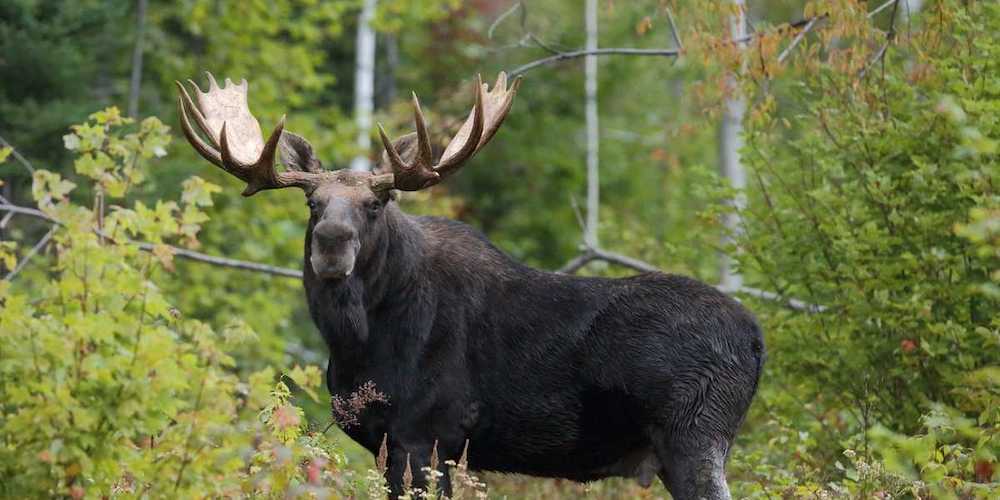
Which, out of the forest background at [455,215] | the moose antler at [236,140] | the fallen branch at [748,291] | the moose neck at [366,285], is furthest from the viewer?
the fallen branch at [748,291]

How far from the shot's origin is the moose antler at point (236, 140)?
24.8ft

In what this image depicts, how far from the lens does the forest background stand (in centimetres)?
524

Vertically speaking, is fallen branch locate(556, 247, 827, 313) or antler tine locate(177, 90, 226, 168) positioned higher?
antler tine locate(177, 90, 226, 168)

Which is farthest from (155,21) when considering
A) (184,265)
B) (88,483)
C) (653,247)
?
(88,483)

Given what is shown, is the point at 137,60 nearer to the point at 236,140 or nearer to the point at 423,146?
the point at 236,140

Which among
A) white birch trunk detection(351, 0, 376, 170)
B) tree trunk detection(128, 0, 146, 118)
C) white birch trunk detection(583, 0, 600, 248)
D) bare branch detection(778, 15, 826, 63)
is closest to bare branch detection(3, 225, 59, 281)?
bare branch detection(778, 15, 826, 63)

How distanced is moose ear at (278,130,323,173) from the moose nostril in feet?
3.30

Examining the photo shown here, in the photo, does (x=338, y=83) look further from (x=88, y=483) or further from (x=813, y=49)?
(x=88, y=483)

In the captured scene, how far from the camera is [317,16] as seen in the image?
20453mm

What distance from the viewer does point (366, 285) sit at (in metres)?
7.49

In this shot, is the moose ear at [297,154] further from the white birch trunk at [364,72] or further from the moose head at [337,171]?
the white birch trunk at [364,72]

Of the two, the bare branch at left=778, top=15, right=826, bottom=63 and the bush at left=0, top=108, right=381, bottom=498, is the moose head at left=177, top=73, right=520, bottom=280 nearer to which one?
the bush at left=0, top=108, right=381, bottom=498

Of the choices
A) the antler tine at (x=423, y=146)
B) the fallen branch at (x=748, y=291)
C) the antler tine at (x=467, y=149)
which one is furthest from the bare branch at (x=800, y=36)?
the antler tine at (x=423, y=146)

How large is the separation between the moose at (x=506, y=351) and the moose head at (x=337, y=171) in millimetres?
11
